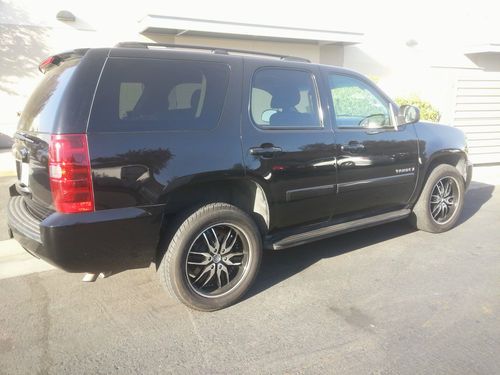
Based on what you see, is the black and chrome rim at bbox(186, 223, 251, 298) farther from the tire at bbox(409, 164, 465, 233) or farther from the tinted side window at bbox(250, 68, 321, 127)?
the tire at bbox(409, 164, 465, 233)

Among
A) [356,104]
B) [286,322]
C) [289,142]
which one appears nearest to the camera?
[286,322]

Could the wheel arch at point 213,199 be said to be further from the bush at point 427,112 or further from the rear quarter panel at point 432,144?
the bush at point 427,112

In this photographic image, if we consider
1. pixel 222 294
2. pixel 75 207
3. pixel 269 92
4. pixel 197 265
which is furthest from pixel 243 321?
pixel 269 92

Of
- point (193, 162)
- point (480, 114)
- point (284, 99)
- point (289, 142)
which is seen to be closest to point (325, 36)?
point (480, 114)

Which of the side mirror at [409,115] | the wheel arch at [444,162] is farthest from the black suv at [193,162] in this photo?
the wheel arch at [444,162]

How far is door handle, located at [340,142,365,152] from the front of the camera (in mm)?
3908

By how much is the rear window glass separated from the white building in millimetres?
7797

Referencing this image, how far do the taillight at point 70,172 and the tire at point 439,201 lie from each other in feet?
12.0

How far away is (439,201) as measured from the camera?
5090 millimetres

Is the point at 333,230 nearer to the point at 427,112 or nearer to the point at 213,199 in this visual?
the point at 213,199

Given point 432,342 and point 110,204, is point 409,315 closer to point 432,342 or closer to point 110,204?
point 432,342

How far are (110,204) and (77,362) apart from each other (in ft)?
3.28

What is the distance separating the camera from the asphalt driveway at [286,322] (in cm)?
270

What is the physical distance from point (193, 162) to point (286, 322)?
1.35 m
